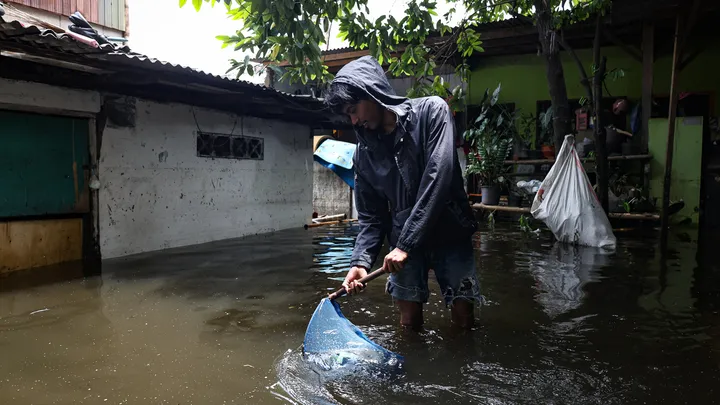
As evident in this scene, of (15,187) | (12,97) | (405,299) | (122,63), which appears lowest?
(405,299)

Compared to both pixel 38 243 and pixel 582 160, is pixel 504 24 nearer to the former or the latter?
pixel 582 160

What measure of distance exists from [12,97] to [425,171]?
4.83 metres

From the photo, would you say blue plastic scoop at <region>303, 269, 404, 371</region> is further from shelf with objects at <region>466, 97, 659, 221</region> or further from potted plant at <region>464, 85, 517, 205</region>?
potted plant at <region>464, 85, 517, 205</region>

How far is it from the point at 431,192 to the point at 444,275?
2.10 ft

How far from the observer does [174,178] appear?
6.97 metres

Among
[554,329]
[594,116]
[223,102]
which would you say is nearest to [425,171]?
[554,329]

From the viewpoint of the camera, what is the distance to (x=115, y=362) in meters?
2.71

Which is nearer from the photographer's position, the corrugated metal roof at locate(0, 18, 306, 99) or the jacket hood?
the jacket hood

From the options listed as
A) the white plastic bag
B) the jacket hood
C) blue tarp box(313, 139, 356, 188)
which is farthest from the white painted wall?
the white plastic bag

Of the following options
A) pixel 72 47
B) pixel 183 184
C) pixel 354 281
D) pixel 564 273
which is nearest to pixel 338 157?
pixel 183 184

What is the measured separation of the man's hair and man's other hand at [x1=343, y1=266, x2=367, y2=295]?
949 millimetres

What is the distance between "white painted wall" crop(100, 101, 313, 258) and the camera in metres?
6.19

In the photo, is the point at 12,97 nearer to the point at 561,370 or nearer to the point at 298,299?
the point at 298,299

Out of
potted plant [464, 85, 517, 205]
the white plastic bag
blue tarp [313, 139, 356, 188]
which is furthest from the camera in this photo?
blue tarp [313, 139, 356, 188]
